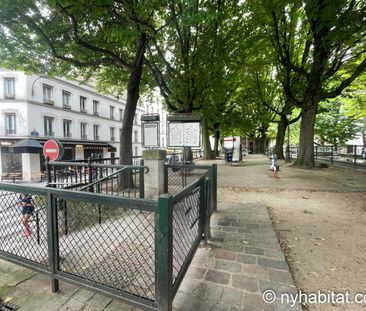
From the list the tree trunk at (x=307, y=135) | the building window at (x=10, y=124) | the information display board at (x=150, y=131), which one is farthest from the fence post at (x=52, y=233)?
the building window at (x=10, y=124)

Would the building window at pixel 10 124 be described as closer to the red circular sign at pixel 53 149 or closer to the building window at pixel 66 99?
the building window at pixel 66 99

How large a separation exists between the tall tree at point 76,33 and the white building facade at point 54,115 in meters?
11.8

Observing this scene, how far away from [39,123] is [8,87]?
12.6 feet

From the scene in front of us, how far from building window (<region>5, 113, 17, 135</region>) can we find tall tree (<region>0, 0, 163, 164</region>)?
12298 millimetres

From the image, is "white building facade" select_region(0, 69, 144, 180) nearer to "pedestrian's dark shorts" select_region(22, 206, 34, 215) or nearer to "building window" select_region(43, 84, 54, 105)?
"building window" select_region(43, 84, 54, 105)

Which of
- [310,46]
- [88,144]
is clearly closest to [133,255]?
[310,46]

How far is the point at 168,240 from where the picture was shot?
1.64m

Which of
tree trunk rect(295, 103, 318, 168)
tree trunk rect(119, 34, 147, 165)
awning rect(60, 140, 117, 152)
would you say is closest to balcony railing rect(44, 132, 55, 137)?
awning rect(60, 140, 117, 152)

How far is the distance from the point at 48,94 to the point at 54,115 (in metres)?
2.11

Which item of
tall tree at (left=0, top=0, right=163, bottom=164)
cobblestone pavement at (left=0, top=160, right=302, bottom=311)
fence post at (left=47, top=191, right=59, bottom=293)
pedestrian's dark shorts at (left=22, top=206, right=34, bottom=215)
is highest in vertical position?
tall tree at (left=0, top=0, right=163, bottom=164)

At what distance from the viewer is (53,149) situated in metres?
4.97

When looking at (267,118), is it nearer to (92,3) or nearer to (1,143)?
(92,3)

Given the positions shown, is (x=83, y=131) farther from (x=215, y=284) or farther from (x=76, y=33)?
(x=215, y=284)

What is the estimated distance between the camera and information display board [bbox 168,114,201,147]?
6.05m
